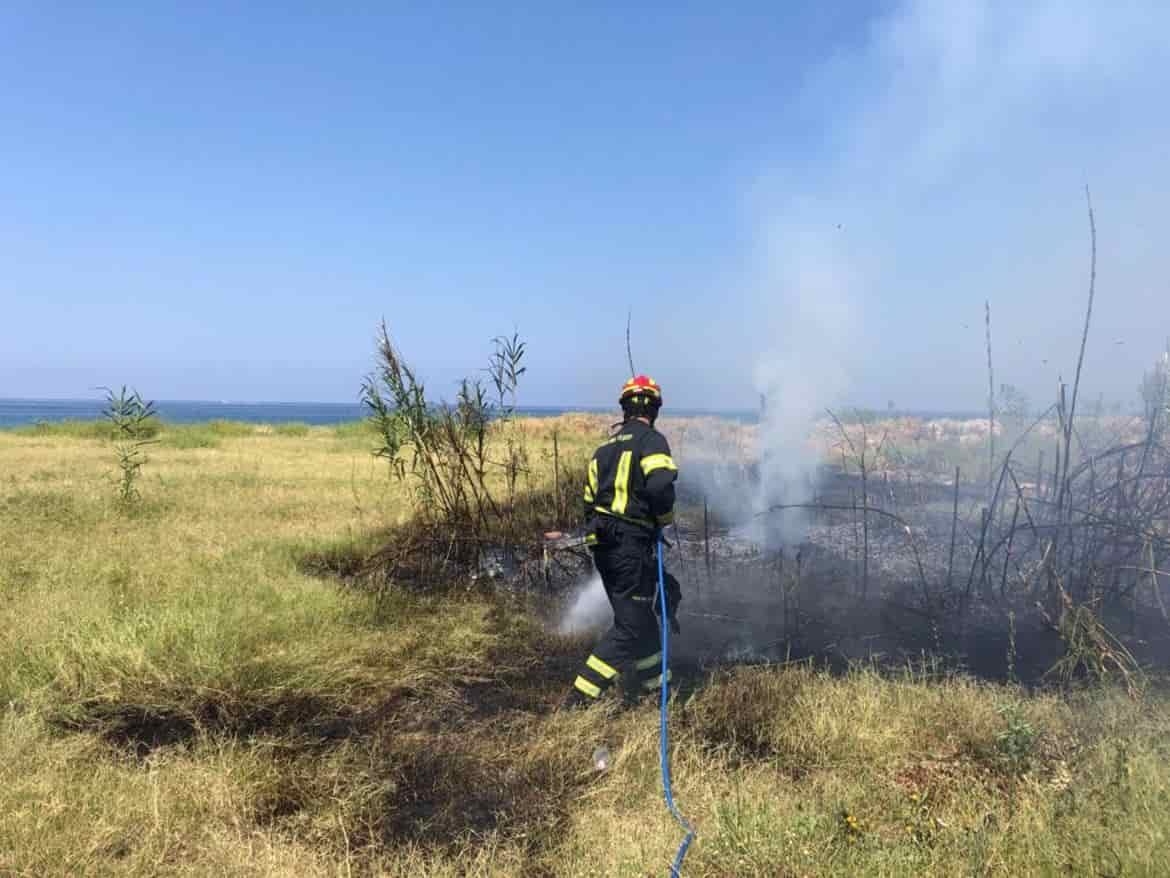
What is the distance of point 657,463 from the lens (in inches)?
162

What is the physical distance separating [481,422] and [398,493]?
4684 millimetres

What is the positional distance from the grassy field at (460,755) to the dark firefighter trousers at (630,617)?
252 mm

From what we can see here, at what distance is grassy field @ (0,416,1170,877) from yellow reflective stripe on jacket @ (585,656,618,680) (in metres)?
0.24

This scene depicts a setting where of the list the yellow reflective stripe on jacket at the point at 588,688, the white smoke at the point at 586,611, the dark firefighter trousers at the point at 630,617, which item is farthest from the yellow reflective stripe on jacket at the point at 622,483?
the white smoke at the point at 586,611

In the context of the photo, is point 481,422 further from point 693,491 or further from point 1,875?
point 693,491

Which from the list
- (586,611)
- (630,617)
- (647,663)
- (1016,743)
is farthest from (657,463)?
(586,611)

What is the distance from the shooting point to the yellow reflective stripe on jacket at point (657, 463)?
4.11 metres

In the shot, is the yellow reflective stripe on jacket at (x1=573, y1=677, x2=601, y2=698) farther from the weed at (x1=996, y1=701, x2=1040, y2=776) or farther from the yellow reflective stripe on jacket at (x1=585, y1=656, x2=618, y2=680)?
the weed at (x1=996, y1=701, x2=1040, y2=776)

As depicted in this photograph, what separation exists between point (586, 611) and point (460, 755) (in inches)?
109

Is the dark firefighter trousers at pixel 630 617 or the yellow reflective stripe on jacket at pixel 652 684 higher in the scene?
the dark firefighter trousers at pixel 630 617

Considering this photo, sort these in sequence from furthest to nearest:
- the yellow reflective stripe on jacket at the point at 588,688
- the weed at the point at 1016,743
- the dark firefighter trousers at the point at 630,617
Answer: the dark firefighter trousers at the point at 630,617 < the yellow reflective stripe on jacket at the point at 588,688 < the weed at the point at 1016,743

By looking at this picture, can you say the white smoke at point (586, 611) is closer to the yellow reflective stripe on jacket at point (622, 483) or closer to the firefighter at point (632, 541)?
the firefighter at point (632, 541)

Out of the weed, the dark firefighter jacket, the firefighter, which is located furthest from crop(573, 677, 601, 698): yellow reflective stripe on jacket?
the weed

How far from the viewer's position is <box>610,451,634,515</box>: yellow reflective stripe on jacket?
4.27 metres
